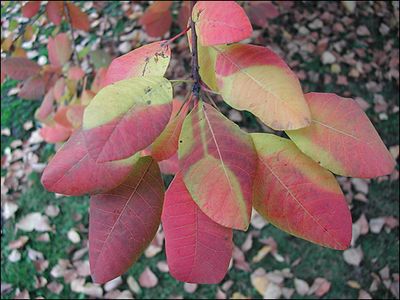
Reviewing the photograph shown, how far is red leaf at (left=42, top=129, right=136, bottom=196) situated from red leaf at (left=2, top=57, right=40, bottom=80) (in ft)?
3.46

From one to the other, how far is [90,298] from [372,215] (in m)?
1.35

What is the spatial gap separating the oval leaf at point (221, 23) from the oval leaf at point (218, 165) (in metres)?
0.09

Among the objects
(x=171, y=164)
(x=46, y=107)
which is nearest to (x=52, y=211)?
(x=46, y=107)

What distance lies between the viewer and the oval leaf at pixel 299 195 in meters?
0.56

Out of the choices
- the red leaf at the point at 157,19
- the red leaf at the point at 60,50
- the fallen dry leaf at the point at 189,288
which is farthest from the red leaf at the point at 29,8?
the fallen dry leaf at the point at 189,288

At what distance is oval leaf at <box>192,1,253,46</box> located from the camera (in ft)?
1.76

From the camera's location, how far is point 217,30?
1.83 feet

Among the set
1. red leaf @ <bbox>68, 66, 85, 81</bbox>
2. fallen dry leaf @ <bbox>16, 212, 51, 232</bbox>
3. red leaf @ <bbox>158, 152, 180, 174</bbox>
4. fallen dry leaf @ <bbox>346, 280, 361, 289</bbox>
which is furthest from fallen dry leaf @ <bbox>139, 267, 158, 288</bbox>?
red leaf @ <bbox>158, 152, 180, 174</bbox>

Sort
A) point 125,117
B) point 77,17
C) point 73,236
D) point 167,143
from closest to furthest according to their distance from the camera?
point 125,117
point 167,143
point 77,17
point 73,236

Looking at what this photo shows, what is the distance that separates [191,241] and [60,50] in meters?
1.12

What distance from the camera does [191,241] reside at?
583 millimetres

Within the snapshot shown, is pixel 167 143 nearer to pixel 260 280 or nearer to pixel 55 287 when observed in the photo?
pixel 260 280

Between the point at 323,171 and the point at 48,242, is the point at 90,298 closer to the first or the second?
the point at 48,242

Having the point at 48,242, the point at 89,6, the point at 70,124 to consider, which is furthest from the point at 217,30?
the point at 89,6
